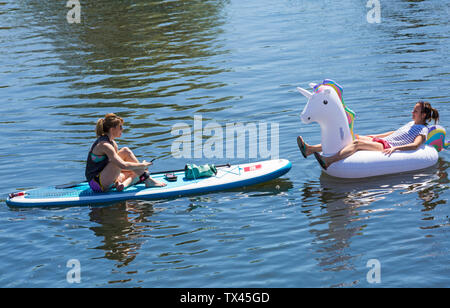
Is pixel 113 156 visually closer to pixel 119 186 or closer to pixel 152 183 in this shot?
pixel 119 186

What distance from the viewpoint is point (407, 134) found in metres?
10.6

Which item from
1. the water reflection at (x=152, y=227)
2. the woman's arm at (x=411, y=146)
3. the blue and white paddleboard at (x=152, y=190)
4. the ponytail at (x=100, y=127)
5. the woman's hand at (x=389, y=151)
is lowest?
the water reflection at (x=152, y=227)

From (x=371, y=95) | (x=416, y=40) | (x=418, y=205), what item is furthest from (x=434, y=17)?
(x=418, y=205)

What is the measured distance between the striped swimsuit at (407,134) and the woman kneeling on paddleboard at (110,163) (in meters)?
3.83

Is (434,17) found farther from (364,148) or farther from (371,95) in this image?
(364,148)

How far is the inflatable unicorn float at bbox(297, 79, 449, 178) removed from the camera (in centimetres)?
1025

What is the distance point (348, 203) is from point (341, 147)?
127cm

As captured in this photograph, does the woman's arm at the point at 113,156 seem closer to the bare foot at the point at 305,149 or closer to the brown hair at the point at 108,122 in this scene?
the brown hair at the point at 108,122

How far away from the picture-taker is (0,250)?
8797mm

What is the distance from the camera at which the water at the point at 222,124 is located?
7.99 m

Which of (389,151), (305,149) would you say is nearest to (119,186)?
(305,149)

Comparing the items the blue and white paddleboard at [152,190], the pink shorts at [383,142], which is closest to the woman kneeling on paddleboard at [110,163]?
the blue and white paddleboard at [152,190]

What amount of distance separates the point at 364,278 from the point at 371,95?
734 centimetres

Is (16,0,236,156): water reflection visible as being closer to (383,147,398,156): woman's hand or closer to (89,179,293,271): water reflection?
(89,179,293,271): water reflection
